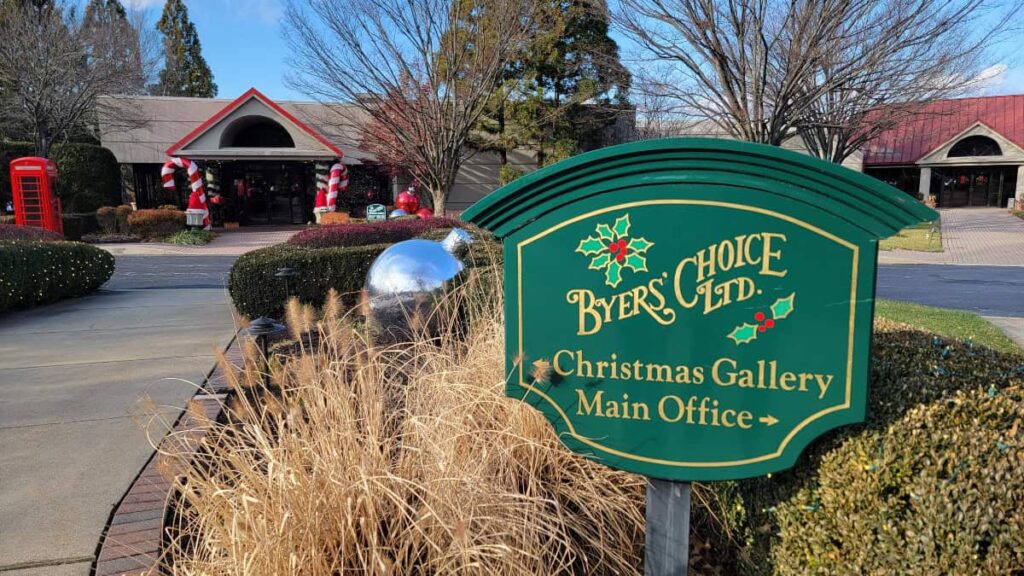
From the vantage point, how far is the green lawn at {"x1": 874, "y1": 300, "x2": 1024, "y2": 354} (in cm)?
665

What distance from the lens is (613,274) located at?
87.7 inches

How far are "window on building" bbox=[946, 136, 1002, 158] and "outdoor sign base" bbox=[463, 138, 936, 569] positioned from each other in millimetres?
41451

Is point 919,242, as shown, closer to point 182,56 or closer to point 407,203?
point 407,203

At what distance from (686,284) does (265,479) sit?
171cm

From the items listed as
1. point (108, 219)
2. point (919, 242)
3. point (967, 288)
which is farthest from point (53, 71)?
point (919, 242)

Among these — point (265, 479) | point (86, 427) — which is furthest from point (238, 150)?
point (265, 479)

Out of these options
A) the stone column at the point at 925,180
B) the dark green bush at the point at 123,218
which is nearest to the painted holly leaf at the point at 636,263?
the dark green bush at the point at 123,218

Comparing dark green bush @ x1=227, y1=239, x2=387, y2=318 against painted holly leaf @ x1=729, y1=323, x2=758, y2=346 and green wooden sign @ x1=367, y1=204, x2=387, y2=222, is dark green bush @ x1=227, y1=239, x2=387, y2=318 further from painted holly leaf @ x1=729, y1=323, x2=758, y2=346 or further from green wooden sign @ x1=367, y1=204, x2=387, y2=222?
green wooden sign @ x1=367, y1=204, x2=387, y2=222

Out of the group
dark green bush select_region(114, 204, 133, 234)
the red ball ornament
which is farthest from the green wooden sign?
dark green bush select_region(114, 204, 133, 234)

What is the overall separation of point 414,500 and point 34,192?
22563 millimetres

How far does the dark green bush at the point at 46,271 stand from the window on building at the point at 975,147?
40363 millimetres

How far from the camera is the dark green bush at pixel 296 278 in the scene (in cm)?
766

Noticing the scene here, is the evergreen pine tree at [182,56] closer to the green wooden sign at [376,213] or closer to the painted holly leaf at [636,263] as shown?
the green wooden sign at [376,213]

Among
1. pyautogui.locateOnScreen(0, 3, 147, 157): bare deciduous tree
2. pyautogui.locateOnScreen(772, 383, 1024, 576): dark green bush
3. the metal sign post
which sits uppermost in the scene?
pyautogui.locateOnScreen(0, 3, 147, 157): bare deciduous tree
